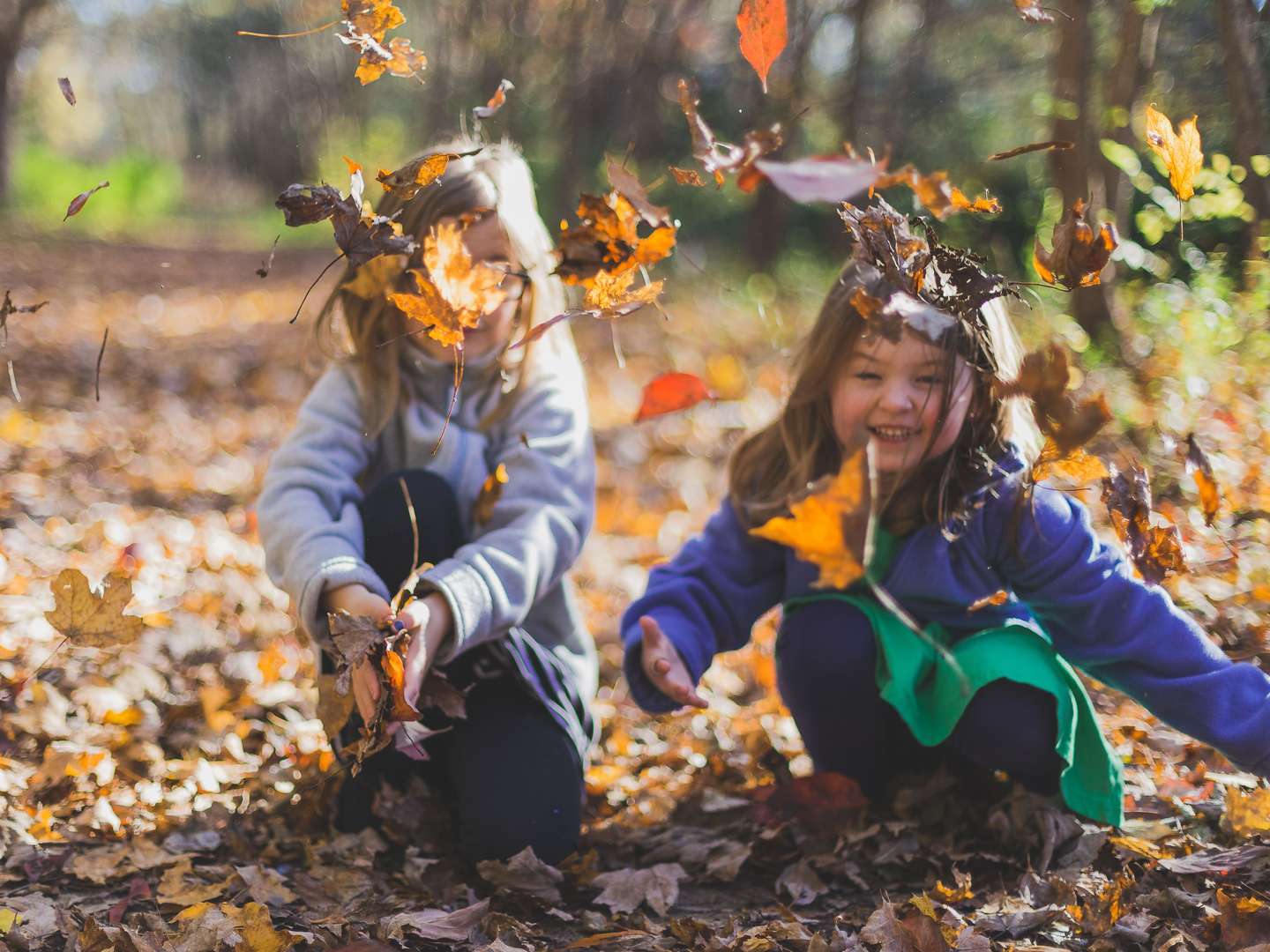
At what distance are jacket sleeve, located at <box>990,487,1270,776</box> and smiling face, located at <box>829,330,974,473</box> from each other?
6.8 inches

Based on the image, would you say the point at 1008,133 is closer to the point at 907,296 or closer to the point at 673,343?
the point at 673,343

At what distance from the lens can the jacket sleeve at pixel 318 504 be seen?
6.17 ft

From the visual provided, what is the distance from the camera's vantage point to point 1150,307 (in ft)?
11.3

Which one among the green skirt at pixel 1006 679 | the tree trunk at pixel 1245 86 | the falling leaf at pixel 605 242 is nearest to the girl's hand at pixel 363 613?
the falling leaf at pixel 605 242

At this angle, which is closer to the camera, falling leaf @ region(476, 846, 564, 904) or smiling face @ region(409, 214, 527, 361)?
falling leaf @ region(476, 846, 564, 904)

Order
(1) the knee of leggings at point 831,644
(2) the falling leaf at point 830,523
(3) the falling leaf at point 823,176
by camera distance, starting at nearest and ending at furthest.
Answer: (3) the falling leaf at point 823,176 < (2) the falling leaf at point 830,523 < (1) the knee of leggings at point 831,644

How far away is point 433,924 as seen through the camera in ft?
5.51

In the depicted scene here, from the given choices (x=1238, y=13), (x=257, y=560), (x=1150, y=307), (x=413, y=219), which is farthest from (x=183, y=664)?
(x=1150, y=307)

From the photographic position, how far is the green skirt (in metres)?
1.85

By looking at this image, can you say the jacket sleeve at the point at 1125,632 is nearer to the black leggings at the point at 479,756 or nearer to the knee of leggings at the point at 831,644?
the knee of leggings at the point at 831,644

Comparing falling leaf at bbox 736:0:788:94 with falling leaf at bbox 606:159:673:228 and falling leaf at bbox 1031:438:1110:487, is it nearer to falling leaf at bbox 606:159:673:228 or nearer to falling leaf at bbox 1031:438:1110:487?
falling leaf at bbox 606:159:673:228

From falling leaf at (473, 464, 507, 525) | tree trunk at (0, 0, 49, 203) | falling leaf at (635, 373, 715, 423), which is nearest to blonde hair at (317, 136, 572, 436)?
falling leaf at (473, 464, 507, 525)

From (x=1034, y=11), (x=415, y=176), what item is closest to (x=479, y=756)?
(x=415, y=176)

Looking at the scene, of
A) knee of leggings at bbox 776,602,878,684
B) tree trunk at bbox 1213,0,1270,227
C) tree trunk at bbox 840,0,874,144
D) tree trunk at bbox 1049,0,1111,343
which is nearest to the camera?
knee of leggings at bbox 776,602,878,684
